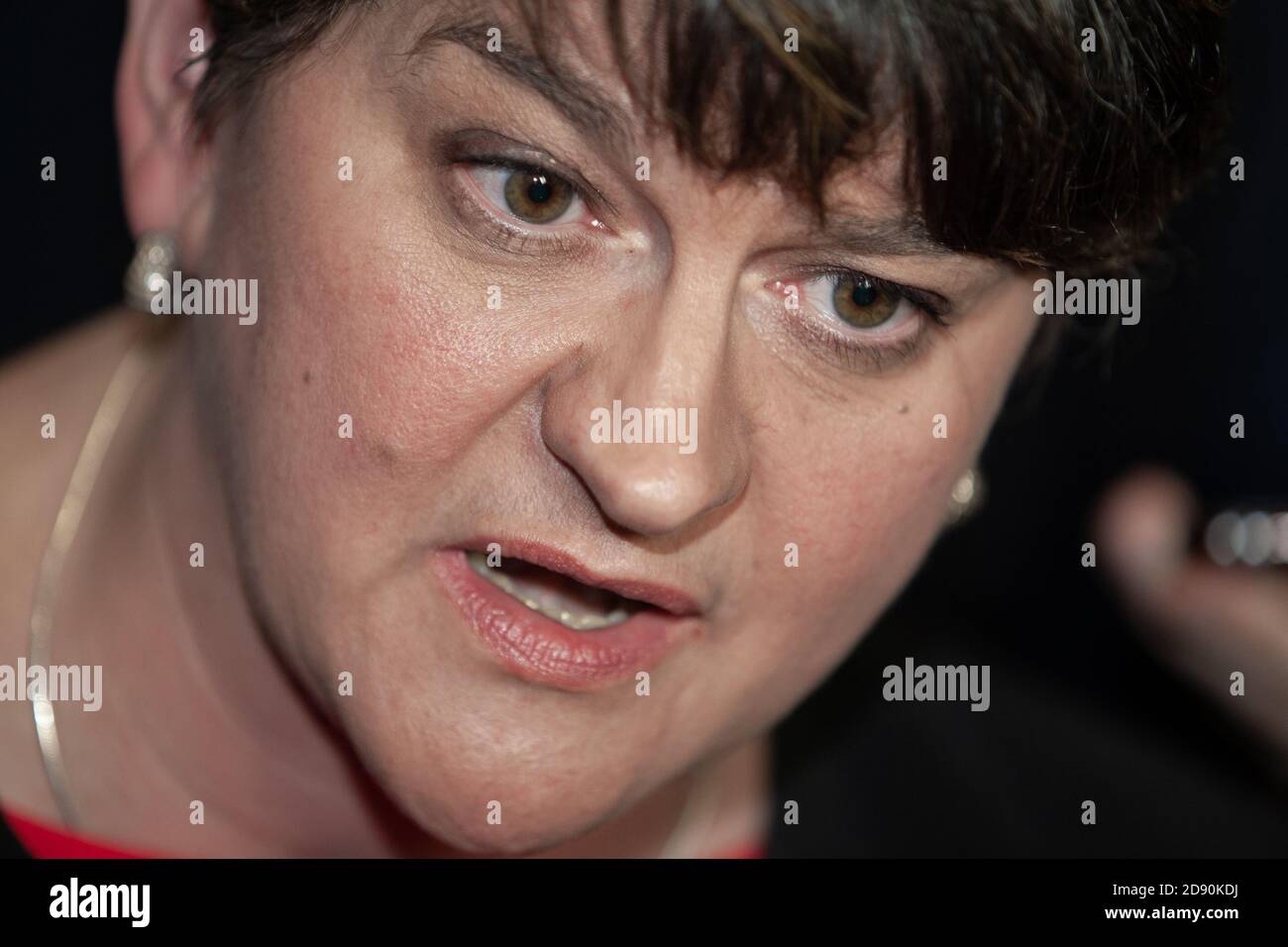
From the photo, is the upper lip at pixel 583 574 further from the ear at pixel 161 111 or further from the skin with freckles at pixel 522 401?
the ear at pixel 161 111

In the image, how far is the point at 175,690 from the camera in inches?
54.2

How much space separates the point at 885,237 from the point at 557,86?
0.83 feet

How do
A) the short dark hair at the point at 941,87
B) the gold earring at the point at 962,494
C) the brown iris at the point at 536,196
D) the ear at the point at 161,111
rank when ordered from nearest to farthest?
the short dark hair at the point at 941,87 → the brown iris at the point at 536,196 → the ear at the point at 161,111 → the gold earring at the point at 962,494

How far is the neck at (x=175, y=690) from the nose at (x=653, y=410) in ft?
1.48

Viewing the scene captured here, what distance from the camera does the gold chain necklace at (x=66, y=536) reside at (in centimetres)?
134

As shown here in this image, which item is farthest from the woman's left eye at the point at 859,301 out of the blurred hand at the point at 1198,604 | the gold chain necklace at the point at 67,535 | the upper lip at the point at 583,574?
the blurred hand at the point at 1198,604

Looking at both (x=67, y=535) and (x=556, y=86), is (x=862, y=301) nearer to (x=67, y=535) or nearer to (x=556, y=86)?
(x=556, y=86)

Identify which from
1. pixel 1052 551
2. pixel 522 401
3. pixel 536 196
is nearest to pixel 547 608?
pixel 522 401

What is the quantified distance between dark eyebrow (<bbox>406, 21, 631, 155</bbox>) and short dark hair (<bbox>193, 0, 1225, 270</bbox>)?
2 centimetres

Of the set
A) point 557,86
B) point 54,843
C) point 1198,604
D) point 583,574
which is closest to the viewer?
point 557,86

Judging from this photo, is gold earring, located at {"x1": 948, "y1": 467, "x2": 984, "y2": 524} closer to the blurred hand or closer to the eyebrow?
the eyebrow

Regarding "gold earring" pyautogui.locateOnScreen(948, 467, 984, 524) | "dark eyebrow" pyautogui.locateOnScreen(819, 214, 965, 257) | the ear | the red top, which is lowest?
the red top

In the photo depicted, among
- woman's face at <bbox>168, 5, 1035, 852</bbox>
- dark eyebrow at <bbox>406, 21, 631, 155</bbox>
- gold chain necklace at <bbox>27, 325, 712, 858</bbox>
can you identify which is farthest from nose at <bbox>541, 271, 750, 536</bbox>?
gold chain necklace at <bbox>27, 325, 712, 858</bbox>

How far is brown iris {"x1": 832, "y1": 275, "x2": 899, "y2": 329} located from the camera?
110cm
